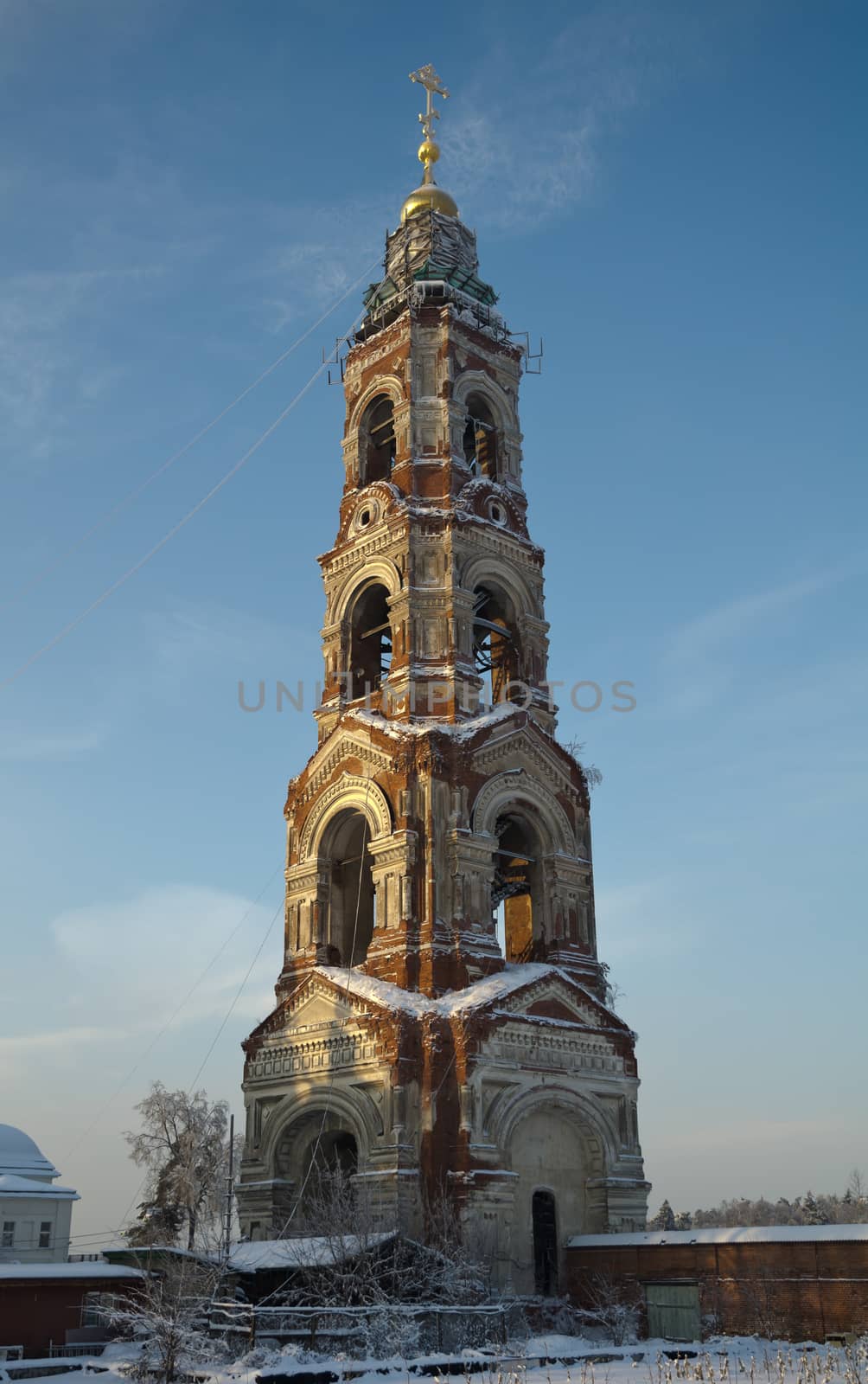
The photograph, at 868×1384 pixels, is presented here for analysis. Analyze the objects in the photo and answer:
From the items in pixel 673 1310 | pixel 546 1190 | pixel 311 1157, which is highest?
pixel 311 1157

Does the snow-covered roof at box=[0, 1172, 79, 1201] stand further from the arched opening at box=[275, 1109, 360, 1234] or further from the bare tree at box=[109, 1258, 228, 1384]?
the bare tree at box=[109, 1258, 228, 1384]

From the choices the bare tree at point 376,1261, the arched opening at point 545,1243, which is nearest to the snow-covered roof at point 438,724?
the bare tree at point 376,1261

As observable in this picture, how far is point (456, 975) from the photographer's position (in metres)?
31.6

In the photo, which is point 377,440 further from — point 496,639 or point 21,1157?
point 21,1157

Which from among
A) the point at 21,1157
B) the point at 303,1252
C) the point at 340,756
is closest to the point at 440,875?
the point at 340,756

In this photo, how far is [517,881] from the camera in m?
37.3

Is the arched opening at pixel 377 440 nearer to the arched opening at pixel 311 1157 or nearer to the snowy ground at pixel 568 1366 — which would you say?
the arched opening at pixel 311 1157

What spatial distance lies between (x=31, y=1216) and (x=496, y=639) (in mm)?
24913

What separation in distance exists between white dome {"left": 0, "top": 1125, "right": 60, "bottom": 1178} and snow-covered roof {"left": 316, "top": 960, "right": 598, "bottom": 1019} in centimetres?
2039

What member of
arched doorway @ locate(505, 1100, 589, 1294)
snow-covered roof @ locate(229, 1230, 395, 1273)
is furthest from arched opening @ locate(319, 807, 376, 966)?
snow-covered roof @ locate(229, 1230, 395, 1273)

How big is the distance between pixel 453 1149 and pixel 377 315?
2698cm

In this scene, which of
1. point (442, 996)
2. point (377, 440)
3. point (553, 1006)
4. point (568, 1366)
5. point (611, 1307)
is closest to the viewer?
point (568, 1366)

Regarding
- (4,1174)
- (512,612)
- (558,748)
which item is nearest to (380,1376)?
(558,748)

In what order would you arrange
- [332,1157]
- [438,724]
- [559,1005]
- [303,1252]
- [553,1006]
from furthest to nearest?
[438,724] < [332,1157] < [559,1005] < [553,1006] < [303,1252]
